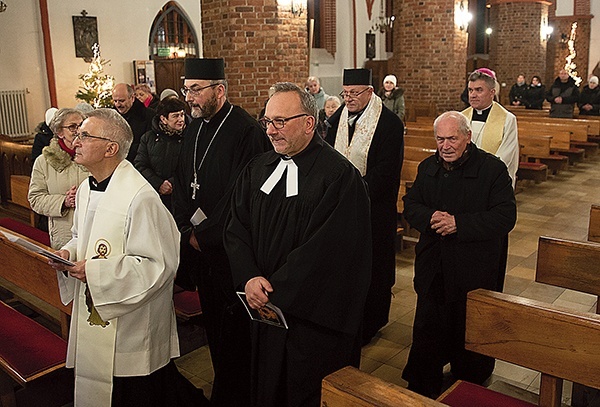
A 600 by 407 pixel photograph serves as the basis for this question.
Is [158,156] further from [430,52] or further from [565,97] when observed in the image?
[565,97]

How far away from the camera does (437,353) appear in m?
3.67

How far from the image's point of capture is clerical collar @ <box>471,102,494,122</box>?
485cm

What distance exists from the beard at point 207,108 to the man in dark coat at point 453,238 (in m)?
1.34

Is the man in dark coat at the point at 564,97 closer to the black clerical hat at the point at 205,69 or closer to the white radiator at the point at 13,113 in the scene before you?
the white radiator at the point at 13,113

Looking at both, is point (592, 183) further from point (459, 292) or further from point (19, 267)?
point (19, 267)

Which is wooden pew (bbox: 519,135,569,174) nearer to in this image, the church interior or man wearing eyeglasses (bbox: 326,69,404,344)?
the church interior

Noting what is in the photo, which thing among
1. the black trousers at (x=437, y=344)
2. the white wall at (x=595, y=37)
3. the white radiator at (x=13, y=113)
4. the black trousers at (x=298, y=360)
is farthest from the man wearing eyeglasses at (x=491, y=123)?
the white wall at (x=595, y=37)

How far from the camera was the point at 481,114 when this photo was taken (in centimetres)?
488

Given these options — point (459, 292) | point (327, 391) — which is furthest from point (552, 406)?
point (327, 391)

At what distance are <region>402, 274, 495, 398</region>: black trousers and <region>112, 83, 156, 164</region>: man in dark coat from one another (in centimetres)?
378

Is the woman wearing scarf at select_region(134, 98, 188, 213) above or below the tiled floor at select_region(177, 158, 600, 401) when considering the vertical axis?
above

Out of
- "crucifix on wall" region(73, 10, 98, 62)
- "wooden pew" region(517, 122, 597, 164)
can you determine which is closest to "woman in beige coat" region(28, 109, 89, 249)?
"wooden pew" region(517, 122, 597, 164)

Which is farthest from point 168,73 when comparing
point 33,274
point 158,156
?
point 33,274

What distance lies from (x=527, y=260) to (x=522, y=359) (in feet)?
13.9
